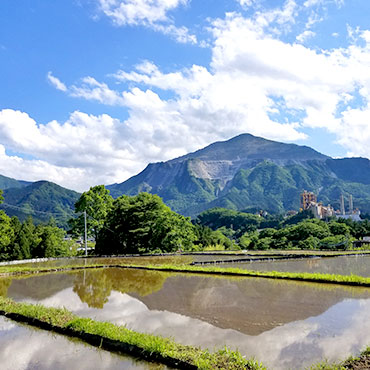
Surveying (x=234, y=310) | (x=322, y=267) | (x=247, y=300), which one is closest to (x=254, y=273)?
(x=322, y=267)

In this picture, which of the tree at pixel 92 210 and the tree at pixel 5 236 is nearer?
the tree at pixel 5 236

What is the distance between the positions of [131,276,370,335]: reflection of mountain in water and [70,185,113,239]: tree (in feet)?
89.4

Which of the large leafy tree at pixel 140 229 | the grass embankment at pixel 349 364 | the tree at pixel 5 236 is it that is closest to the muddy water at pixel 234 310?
the grass embankment at pixel 349 364

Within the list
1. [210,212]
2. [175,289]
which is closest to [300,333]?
[175,289]

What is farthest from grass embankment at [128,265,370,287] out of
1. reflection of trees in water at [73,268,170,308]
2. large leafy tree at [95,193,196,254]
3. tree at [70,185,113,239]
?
tree at [70,185,113,239]

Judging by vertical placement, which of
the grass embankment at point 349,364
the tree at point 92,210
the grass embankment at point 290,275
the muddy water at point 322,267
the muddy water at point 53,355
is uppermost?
the tree at point 92,210

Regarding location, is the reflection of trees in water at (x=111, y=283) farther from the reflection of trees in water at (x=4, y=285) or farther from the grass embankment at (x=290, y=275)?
the reflection of trees in water at (x=4, y=285)

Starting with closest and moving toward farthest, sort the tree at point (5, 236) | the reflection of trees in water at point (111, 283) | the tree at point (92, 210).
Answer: the reflection of trees in water at point (111, 283), the tree at point (5, 236), the tree at point (92, 210)

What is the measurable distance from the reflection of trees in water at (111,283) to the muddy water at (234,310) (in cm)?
5

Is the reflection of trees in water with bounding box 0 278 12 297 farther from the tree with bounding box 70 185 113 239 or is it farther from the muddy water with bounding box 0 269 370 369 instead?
the tree with bounding box 70 185 113 239

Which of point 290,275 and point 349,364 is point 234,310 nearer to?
point 349,364

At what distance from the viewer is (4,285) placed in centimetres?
1950

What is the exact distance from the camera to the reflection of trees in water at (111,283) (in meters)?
15.4

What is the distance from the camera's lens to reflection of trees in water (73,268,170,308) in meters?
15.4
